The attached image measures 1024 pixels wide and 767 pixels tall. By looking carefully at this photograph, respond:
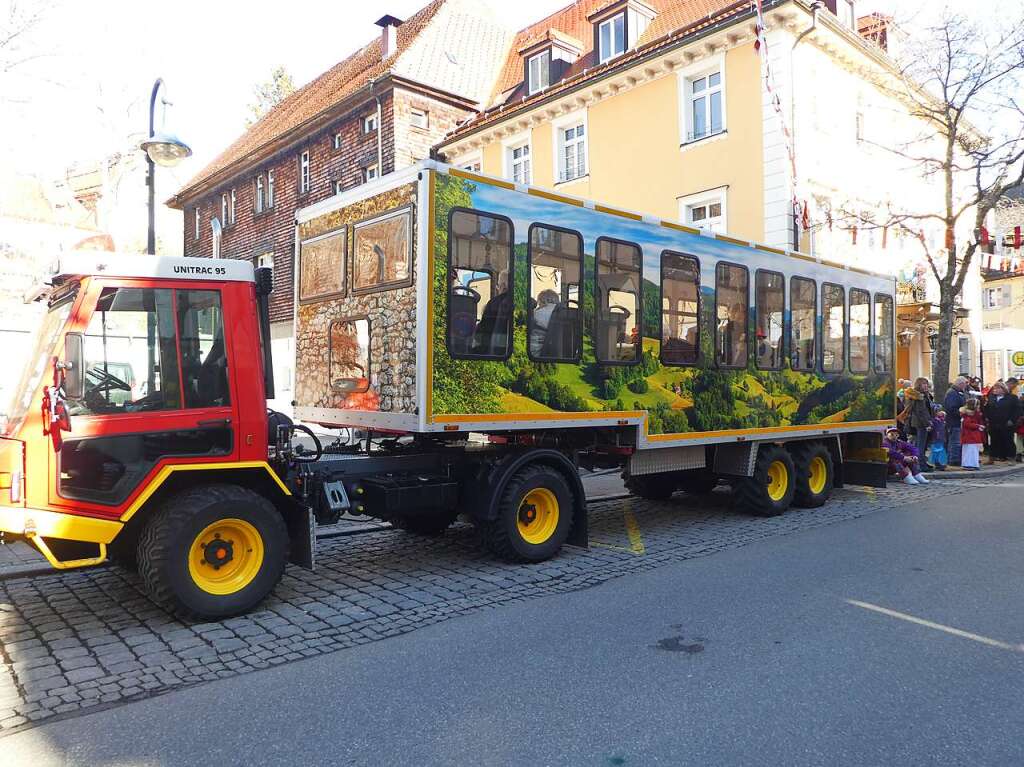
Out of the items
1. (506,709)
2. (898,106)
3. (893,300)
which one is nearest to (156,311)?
(506,709)

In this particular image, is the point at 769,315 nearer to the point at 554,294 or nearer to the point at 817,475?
the point at 817,475

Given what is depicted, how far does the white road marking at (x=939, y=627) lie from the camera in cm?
463

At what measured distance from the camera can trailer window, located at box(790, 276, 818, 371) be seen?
937 centimetres

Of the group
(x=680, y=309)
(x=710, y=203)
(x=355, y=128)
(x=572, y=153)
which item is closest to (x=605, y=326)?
(x=680, y=309)

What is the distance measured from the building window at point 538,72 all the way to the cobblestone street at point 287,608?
1701 cm

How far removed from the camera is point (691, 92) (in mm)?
18062

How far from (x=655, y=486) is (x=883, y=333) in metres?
4.10

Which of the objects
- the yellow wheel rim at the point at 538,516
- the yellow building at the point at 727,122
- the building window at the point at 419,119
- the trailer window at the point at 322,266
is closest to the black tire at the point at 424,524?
the yellow wheel rim at the point at 538,516

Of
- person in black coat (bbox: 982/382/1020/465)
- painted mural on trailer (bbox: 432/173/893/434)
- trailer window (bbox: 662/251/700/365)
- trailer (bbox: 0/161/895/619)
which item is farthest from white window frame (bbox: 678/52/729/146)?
trailer window (bbox: 662/251/700/365)

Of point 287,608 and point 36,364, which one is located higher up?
point 36,364

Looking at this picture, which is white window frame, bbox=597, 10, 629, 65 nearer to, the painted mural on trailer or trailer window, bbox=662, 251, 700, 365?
the painted mural on trailer

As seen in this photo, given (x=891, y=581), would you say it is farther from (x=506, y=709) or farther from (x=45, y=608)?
(x=45, y=608)

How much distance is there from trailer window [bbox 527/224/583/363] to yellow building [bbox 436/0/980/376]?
31.7 feet

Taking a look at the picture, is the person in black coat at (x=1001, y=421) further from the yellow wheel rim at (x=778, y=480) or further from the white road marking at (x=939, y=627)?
the white road marking at (x=939, y=627)
